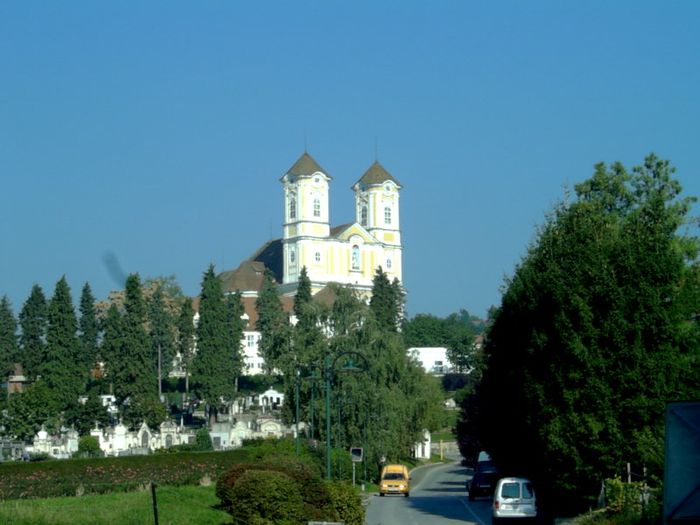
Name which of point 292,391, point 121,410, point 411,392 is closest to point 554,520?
point 292,391

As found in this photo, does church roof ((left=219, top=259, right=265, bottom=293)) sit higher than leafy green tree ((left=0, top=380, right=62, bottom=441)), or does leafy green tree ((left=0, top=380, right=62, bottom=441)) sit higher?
church roof ((left=219, top=259, right=265, bottom=293))

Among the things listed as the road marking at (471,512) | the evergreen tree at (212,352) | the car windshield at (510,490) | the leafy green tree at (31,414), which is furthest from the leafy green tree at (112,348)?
the car windshield at (510,490)

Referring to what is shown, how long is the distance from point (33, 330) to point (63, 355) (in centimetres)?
1503

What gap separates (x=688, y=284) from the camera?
36.2 metres

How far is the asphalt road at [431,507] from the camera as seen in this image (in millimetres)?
36562

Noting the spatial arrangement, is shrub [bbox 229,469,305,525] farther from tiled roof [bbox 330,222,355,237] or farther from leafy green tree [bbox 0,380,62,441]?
tiled roof [bbox 330,222,355,237]

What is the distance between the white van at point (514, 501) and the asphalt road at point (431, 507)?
4.94 ft

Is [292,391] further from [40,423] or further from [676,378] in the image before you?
[676,378]

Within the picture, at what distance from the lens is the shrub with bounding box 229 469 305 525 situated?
1104 inches

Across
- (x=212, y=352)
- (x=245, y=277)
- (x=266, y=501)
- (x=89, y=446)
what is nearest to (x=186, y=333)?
(x=212, y=352)

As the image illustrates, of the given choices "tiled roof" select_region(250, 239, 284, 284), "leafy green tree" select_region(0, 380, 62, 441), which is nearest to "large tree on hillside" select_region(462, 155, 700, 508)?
"leafy green tree" select_region(0, 380, 62, 441)

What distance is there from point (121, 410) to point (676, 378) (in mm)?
55931

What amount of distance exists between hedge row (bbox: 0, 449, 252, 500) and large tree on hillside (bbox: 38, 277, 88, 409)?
29287mm

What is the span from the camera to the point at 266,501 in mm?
28031
